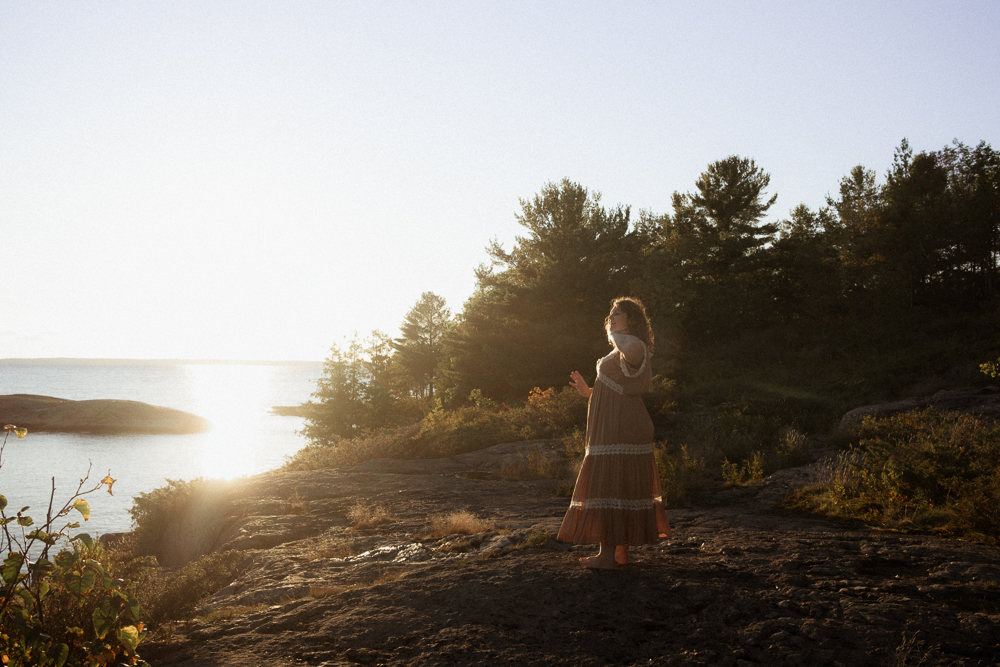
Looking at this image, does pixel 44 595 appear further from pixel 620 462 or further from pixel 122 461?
pixel 122 461

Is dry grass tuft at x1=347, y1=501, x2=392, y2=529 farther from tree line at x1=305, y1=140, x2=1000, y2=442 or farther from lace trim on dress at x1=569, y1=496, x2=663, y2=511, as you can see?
tree line at x1=305, y1=140, x2=1000, y2=442

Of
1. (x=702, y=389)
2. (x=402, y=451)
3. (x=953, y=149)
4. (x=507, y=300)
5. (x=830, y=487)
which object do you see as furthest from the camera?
(x=953, y=149)

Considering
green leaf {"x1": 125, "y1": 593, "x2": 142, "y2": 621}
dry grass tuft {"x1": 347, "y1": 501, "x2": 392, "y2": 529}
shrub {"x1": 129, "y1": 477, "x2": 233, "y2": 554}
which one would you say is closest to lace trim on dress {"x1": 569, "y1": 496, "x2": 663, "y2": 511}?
green leaf {"x1": 125, "y1": 593, "x2": 142, "y2": 621}

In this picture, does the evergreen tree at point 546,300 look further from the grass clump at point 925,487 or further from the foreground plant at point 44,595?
the foreground plant at point 44,595

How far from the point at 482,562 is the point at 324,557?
2.01 m

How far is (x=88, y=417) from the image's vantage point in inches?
2288

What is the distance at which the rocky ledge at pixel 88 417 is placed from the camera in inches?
2248

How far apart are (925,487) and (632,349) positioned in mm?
4492

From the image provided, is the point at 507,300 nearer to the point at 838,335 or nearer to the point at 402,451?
the point at 402,451

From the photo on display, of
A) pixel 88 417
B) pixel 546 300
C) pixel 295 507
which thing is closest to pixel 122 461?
pixel 88 417

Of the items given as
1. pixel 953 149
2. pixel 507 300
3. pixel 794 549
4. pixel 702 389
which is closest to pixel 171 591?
pixel 794 549

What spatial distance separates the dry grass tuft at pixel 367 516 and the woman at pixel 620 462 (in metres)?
3.63

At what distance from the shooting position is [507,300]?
27.2m

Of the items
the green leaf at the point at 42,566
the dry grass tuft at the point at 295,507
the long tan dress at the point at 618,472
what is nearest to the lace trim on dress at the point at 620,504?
the long tan dress at the point at 618,472
